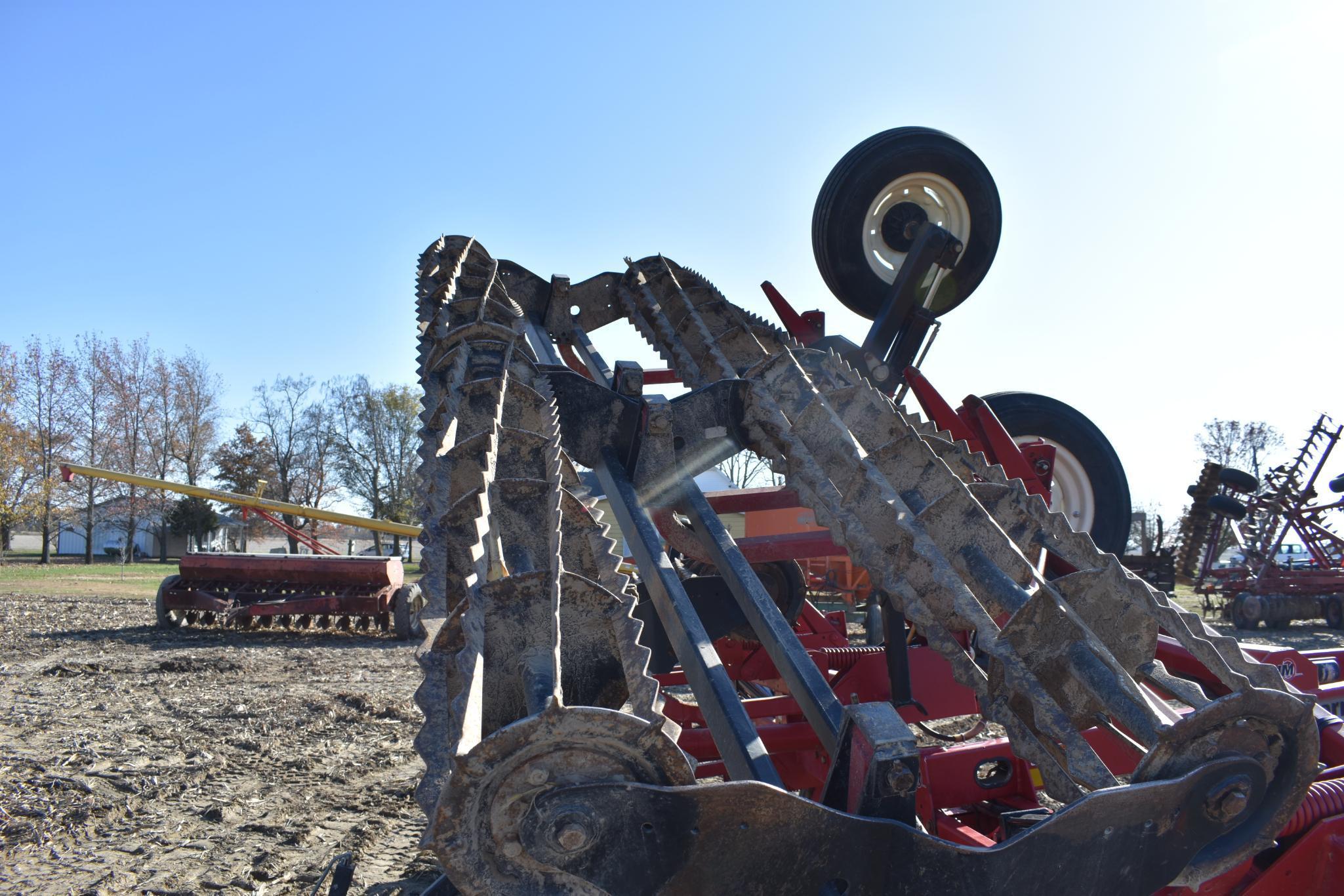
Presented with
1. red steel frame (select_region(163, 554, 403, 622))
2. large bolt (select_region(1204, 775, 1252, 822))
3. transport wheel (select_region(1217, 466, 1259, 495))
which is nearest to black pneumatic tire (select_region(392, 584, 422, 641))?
red steel frame (select_region(163, 554, 403, 622))

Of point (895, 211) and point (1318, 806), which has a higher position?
point (895, 211)

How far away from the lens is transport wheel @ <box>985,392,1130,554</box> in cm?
536

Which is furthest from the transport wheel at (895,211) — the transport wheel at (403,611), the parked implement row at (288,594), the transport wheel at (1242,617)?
the transport wheel at (1242,617)

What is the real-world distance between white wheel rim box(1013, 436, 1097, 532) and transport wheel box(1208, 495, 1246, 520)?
15.7 meters

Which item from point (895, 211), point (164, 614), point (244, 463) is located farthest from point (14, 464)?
point (895, 211)

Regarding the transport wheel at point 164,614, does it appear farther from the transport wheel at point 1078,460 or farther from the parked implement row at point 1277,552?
the parked implement row at point 1277,552

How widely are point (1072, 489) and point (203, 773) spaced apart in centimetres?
562

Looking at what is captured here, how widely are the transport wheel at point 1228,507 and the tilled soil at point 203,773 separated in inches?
670

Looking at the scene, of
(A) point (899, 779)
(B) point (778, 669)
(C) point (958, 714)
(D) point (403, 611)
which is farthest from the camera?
(D) point (403, 611)

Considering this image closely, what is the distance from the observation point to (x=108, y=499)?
37.6m

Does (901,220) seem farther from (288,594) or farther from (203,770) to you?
(288,594)

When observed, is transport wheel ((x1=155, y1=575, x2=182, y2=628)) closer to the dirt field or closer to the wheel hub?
the dirt field

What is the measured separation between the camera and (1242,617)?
17.2 m

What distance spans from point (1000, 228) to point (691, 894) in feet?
15.7
